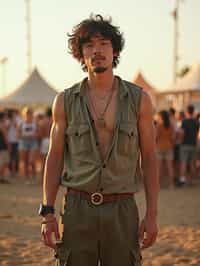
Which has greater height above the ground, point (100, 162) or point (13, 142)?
point (13, 142)

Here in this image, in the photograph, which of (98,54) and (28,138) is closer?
(98,54)

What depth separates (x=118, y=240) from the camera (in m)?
2.47

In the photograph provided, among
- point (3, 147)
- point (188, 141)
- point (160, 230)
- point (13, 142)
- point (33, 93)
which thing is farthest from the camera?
point (33, 93)

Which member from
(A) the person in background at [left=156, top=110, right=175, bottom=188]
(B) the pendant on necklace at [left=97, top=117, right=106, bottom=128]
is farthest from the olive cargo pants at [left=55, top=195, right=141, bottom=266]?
(A) the person in background at [left=156, top=110, right=175, bottom=188]

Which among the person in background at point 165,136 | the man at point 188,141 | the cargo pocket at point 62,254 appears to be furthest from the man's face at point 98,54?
the man at point 188,141

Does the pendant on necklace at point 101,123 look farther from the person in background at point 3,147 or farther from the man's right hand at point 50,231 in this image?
the person in background at point 3,147

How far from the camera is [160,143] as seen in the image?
1014 centimetres

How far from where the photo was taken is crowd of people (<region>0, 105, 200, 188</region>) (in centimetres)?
1027

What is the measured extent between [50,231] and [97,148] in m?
0.47

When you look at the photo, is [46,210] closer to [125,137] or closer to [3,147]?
[125,137]

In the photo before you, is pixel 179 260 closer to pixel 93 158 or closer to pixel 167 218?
pixel 167 218

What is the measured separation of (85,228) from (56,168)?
0.33 m

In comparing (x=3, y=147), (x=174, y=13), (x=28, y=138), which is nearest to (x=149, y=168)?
(x=3, y=147)

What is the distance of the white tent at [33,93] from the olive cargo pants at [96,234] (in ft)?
59.4
